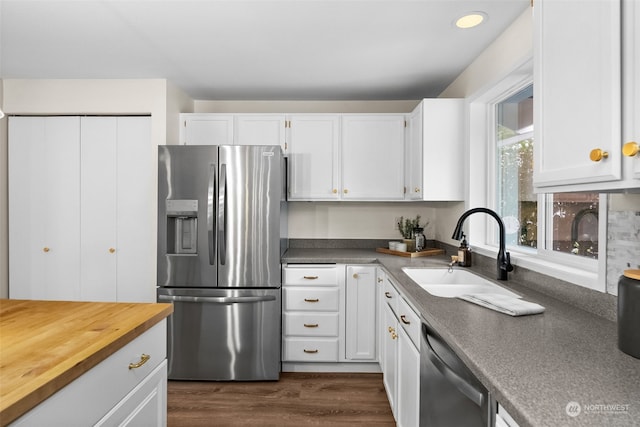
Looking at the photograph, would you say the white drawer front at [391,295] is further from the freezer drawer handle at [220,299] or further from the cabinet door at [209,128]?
the cabinet door at [209,128]

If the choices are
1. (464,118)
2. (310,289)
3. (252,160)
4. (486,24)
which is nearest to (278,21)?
(252,160)

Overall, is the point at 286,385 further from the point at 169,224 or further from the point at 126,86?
the point at 126,86

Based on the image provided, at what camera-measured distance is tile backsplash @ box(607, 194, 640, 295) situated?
47.4 inches

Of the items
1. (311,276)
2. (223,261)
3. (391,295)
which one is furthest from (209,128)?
(391,295)

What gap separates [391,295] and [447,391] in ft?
3.38

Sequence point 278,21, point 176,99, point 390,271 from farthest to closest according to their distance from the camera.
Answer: point 176,99 → point 390,271 → point 278,21

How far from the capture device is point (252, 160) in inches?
106

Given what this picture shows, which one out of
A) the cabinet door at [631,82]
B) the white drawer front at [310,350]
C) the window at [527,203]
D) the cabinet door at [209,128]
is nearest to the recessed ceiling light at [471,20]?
the window at [527,203]

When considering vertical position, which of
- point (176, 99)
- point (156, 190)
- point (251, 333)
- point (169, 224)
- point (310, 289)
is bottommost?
point (251, 333)

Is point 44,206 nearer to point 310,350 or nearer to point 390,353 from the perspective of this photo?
point 310,350

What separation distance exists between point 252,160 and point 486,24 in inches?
68.1

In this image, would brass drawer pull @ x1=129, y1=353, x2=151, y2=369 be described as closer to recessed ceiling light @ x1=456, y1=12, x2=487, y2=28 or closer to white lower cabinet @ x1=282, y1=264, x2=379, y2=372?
white lower cabinet @ x1=282, y1=264, x2=379, y2=372

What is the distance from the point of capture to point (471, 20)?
199 centimetres

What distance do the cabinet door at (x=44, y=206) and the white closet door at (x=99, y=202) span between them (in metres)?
0.06
